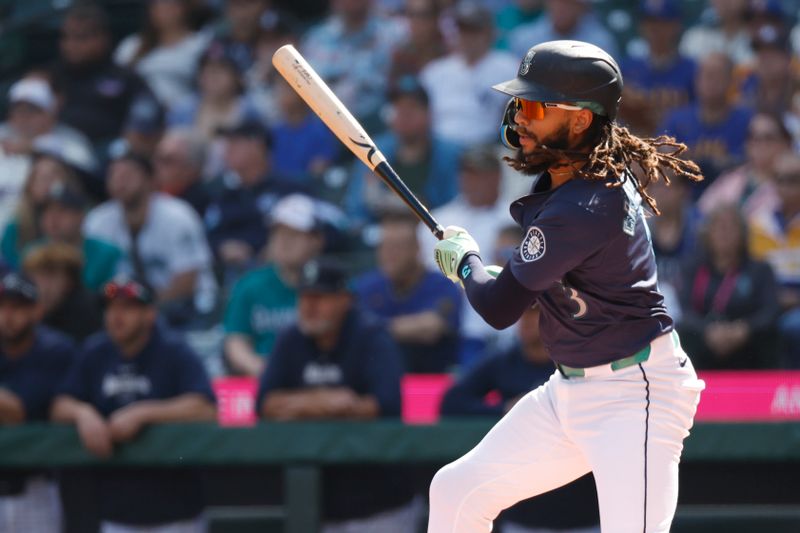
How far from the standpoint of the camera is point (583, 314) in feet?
10.8

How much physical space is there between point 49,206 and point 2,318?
153 centimetres

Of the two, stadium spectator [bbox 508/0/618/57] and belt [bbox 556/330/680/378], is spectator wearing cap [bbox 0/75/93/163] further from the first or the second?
belt [bbox 556/330/680/378]

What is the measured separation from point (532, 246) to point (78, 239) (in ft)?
14.9

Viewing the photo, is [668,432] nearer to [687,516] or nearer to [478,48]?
[687,516]

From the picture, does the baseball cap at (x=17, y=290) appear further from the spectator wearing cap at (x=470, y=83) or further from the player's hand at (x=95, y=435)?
the spectator wearing cap at (x=470, y=83)

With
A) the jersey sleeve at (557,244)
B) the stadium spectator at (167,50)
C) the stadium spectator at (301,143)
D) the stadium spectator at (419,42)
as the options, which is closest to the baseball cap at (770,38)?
the stadium spectator at (419,42)

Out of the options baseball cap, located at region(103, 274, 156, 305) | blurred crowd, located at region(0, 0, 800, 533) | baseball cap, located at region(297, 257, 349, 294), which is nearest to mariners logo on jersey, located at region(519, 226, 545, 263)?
blurred crowd, located at region(0, 0, 800, 533)

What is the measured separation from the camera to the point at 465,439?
503cm

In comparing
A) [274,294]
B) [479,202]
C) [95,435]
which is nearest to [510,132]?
[95,435]

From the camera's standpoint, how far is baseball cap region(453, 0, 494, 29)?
7867 millimetres

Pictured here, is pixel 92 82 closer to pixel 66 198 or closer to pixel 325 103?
pixel 66 198

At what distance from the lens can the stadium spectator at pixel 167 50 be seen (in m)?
8.65

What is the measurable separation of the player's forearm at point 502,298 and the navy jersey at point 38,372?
3.02m

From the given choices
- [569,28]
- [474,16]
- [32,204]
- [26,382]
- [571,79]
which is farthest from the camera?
[474,16]
